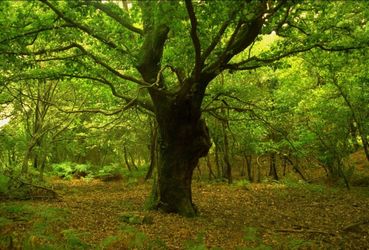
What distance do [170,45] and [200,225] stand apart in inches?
218

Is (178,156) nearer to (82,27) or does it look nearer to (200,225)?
(200,225)

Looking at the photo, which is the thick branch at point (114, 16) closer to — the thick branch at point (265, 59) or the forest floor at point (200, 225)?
the thick branch at point (265, 59)

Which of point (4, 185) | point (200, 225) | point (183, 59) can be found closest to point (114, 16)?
point (183, 59)

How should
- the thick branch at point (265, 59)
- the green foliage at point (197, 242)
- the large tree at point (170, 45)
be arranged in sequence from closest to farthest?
the green foliage at point (197, 242) → the large tree at point (170, 45) → the thick branch at point (265, 59)

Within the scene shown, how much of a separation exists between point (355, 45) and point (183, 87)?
5.14 m

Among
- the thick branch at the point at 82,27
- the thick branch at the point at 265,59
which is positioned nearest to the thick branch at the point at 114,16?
the thick branch at the point at 82,27

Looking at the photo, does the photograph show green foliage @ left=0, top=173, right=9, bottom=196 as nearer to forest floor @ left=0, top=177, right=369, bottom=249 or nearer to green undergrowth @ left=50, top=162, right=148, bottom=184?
forest floor @ left=0, top=177, right=369, bottom=249

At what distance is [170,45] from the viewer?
39.1 feet

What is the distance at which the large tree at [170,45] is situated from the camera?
9.69 meters

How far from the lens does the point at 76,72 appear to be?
42.9 ft

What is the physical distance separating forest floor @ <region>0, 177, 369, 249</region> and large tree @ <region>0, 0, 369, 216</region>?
1.83 metres

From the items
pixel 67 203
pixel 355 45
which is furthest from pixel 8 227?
pixel 355 45

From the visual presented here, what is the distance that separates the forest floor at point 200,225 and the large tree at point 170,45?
183 cm

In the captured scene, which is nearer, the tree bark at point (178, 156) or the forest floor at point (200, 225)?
the forest floor at point (200, 225)
